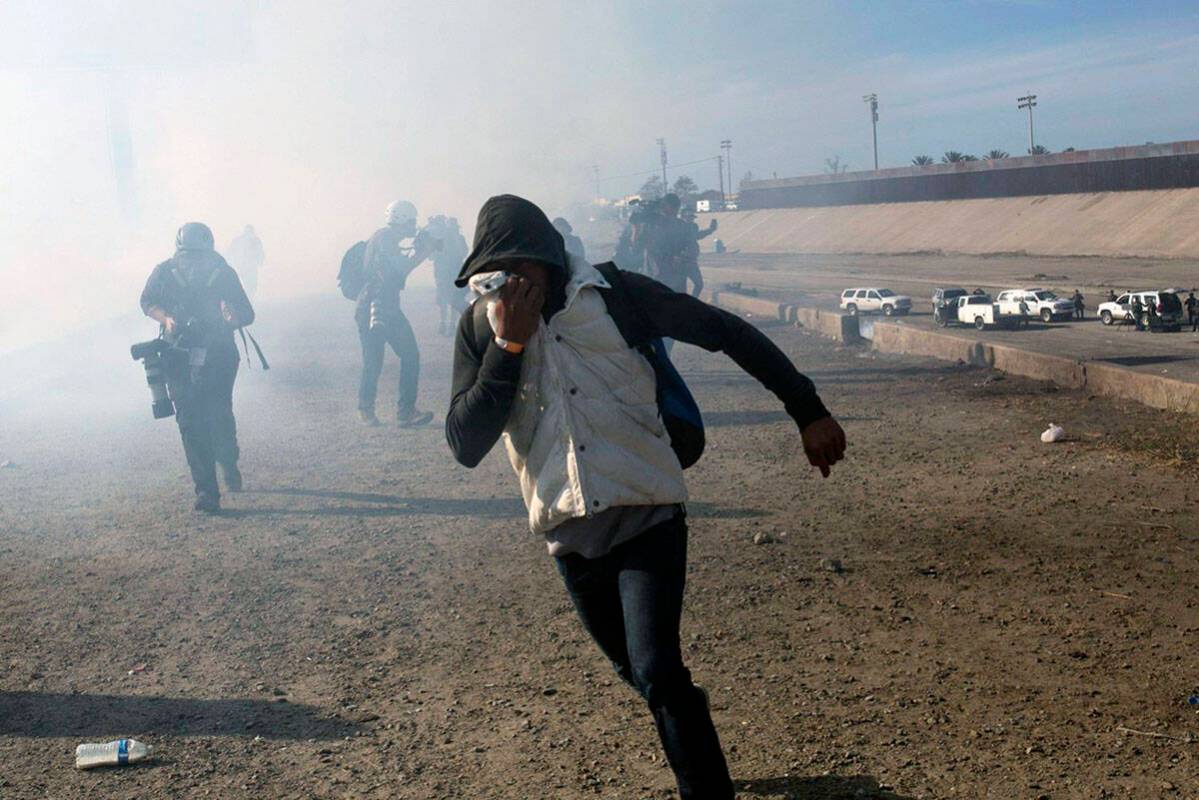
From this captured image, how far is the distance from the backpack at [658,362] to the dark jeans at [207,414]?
17.6ft

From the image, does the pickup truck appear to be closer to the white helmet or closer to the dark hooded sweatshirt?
the white helmet

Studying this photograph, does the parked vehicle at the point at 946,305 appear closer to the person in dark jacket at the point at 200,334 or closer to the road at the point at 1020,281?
the road at the point at 1020,281

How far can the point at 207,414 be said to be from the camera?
8266mm

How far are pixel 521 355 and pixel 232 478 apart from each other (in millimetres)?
6190

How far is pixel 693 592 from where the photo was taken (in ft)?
18.1

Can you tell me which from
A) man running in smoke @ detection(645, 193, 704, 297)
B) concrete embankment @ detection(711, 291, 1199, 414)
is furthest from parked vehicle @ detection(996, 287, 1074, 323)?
man running in smoke @ detection(645, 193, 704, 297)

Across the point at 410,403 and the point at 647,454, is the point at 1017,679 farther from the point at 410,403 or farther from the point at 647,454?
the point at 410,403

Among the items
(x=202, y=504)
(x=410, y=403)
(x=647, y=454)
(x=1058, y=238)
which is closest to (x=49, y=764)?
(x=647, y=454)

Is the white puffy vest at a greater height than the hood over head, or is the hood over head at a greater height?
the hood over head

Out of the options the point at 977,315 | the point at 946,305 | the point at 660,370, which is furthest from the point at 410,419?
the point at 946,305

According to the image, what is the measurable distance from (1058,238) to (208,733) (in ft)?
145

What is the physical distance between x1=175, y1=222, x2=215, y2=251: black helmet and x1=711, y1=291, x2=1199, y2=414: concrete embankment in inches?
280

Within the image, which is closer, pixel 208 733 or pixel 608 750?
pixel 608 750

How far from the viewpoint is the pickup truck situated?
19312 millimetres
